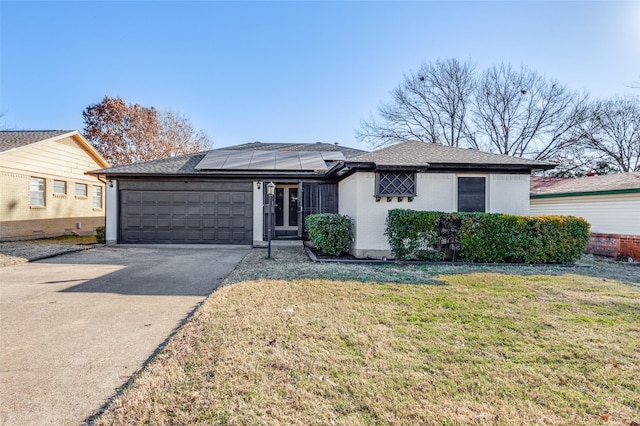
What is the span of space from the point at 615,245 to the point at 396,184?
737cm

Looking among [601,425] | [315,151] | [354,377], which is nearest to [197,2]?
[315,151]

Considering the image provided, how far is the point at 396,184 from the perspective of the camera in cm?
885

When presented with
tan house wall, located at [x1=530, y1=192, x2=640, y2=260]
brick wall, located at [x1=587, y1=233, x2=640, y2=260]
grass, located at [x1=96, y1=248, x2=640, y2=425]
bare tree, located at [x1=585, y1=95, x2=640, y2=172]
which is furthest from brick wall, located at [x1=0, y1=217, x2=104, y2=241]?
bare tree, located at [x1=585, y1=95, x2=640, y2=172]

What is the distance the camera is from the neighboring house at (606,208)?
30.9 ft

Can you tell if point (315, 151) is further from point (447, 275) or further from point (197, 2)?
point (447, 275)

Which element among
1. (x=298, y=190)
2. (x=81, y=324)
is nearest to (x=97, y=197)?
(x=298, y=190)

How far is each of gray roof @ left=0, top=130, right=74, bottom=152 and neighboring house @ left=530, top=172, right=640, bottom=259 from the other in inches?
843

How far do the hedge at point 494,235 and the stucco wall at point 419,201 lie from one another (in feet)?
2.32

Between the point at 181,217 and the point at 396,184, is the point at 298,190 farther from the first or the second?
the point at 181,217

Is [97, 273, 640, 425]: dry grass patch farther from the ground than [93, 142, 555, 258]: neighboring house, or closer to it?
closer to it

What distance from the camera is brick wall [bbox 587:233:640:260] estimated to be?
366 inches

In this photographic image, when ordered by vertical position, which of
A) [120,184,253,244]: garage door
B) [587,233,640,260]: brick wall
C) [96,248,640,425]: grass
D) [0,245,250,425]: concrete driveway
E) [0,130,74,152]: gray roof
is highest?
[0,130,74,152]: gray roof

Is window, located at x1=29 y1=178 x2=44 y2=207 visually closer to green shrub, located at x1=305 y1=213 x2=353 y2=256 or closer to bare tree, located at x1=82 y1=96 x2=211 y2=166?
bare tree, located at x1=82 y1=96 x2=211 y2=166

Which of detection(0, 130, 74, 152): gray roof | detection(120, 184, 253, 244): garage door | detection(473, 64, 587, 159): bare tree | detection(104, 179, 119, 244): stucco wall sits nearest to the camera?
detection(104, 179, 119, 244): stucco wall
